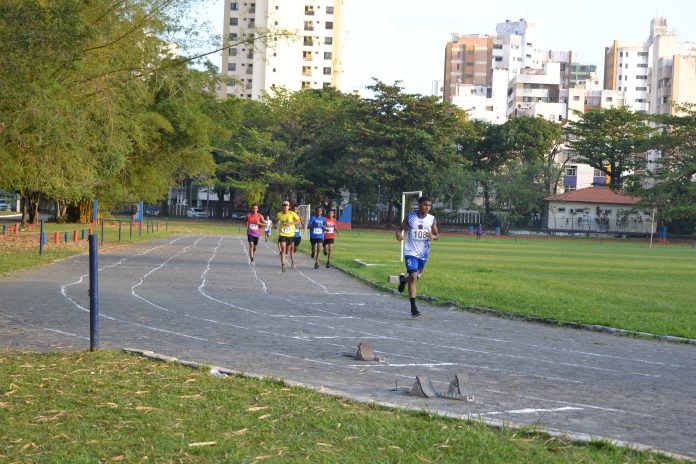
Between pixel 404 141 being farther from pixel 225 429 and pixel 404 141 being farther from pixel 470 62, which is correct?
pixel 470 62

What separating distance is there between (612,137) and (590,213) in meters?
7.49

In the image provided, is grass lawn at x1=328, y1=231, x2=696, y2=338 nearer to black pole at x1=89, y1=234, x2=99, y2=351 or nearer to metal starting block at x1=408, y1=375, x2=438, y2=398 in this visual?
metal starting block at x1=408, y1=375, x2=438, y2=398

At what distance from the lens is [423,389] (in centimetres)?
804

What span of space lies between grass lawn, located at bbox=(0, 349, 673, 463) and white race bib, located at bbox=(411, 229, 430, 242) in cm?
817

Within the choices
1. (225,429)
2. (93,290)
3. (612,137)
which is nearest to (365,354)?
(93,290)

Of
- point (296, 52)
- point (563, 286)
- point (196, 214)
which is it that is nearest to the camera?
point (563, 286)

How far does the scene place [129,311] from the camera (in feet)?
48.8

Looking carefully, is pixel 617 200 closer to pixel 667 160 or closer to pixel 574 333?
pixel 667 160

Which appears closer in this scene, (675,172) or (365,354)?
(365,354)

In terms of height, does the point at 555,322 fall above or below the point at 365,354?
below

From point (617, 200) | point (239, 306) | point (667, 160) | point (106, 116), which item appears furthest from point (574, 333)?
point (617, 200)

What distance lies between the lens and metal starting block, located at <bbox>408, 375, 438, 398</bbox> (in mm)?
8031

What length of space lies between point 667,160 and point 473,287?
59.7 meters

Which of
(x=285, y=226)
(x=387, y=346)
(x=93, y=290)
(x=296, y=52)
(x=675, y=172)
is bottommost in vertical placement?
(x=387, y=346)
